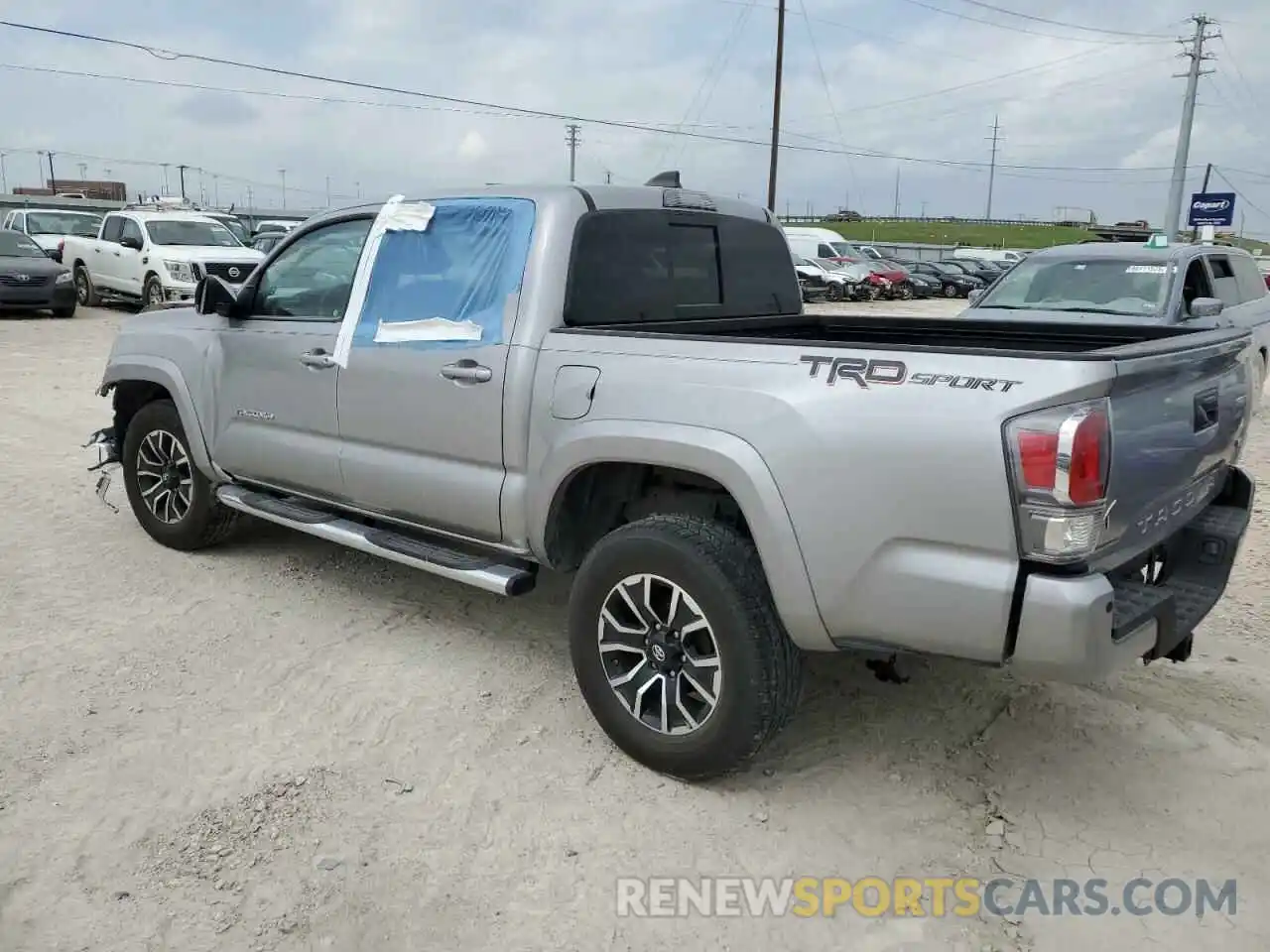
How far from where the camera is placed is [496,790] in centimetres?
335

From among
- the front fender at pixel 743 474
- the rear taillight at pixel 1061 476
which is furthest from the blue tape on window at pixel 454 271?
the rear taillight at pixel 1061 476

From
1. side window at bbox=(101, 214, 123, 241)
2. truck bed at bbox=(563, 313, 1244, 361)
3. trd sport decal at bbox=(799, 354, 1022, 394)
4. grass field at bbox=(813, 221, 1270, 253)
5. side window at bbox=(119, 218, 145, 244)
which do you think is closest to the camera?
trd sport decal at bbox=(799, 354, 1022, 394)

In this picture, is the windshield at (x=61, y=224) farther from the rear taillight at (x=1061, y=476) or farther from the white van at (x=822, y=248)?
the rear taillight at (x=1061, y=476)

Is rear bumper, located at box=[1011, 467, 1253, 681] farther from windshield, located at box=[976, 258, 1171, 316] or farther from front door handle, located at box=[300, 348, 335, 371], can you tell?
windshield, located at box=[976, 258, 1171, 316]

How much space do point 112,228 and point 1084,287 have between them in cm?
1685

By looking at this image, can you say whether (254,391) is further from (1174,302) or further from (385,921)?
(1174,302)

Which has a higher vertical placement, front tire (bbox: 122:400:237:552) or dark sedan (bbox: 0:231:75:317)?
dark sedan (bbox: 0:231:75:317)

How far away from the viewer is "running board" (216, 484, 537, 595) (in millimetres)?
3812

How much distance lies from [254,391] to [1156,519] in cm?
383

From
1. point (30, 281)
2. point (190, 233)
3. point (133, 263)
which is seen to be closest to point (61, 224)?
point (30, 281)

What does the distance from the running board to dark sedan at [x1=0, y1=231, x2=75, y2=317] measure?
1487 cm

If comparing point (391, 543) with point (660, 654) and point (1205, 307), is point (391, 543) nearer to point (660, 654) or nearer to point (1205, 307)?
point (660, 654)

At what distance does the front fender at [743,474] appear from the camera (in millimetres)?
2953

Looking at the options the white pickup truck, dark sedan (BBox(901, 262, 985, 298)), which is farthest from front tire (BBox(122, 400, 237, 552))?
dark sedan (BBox(901, 262, 985, 298))
